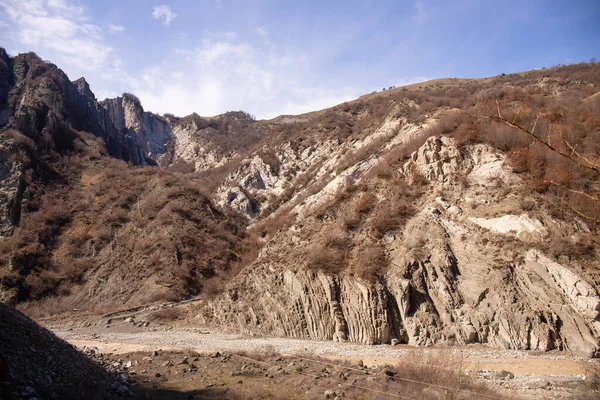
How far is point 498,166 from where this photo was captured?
63.7 ft

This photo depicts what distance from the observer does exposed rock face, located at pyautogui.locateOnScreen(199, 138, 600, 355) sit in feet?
44.0

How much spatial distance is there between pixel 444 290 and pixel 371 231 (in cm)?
543

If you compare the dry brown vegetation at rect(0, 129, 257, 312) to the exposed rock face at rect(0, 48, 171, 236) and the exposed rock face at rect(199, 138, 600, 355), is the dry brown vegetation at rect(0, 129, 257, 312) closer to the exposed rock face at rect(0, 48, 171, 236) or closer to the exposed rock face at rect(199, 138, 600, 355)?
the exposed rock face at rect(0, 48, 171, 236)

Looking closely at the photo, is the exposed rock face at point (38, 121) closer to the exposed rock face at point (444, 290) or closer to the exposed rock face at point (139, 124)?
the exposed rock face at point (139, 124)

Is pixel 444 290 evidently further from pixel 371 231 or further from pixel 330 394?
pixel 330 394

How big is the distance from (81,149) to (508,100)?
175 ft

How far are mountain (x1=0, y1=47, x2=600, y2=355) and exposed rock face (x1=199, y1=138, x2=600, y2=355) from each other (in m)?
0.06

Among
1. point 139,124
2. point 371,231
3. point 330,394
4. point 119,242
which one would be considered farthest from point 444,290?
point 139,124

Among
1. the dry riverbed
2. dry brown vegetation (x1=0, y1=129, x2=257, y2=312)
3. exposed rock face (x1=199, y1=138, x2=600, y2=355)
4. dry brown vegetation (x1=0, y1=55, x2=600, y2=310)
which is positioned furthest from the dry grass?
the dry riverbed

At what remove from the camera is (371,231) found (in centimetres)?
2047

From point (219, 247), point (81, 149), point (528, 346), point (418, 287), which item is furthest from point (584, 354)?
point (81, 149)

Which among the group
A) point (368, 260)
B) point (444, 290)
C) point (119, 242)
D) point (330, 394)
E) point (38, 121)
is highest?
point (38, 121)

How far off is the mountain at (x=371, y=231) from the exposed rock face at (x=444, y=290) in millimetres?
64

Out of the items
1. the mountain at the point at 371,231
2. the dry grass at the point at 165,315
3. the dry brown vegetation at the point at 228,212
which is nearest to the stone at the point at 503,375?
the mountain at the point at 371,231
